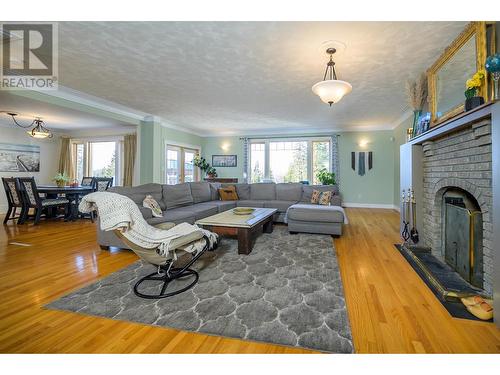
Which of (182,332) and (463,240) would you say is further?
(463,240)

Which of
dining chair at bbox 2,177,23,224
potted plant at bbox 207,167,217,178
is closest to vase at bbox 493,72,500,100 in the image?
potted plant at bbox 207,167,217,178

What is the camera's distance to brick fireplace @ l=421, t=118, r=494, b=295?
1.92 meters

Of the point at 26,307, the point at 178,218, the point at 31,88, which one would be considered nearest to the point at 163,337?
the point at 26,307

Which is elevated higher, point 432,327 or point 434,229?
point 434,229

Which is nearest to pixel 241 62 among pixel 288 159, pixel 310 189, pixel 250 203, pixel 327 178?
pixel 250 203

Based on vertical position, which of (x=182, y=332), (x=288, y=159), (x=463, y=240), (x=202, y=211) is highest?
(x=288, y=159)

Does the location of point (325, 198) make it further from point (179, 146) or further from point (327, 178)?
point (179, 146)

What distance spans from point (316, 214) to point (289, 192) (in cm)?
Result: 154

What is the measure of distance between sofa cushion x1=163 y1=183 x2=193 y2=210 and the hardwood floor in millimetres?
1269

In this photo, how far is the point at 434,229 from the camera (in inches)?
115

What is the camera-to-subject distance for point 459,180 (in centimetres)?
235

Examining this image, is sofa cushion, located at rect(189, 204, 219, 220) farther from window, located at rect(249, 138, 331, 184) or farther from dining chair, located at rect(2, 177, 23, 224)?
dining chair, located at rect(2, 177, 23, 224)

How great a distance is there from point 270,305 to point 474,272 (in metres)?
1.92

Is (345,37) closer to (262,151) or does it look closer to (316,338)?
(316,338)
